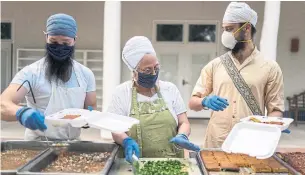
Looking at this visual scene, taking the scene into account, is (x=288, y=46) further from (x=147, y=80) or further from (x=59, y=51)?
(x=59, y=51)

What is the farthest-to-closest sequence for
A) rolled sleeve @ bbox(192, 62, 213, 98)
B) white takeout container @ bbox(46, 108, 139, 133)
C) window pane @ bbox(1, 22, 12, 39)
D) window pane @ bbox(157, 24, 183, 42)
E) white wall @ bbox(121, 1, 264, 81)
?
window pane @ bbox(1, 22, 12, 39), window pane @ bbox(157, 24, 183, 42), white wall @ bbox(121, 1, 264, 81), rolled sleeve @ bbox(192, 62, 213, 98), white takeout container @ bbox(46, 108, 139, 133)

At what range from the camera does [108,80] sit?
8.31 m

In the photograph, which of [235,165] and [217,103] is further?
[217,103]

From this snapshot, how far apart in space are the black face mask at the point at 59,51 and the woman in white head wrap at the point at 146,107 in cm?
39

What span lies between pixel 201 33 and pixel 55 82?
28.7 ft

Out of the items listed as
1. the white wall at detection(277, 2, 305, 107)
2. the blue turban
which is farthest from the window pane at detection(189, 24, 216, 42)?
the blue turban

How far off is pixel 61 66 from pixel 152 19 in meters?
8.28

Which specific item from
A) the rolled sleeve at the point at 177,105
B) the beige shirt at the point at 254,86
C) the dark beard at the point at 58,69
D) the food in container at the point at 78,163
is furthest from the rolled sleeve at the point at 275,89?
the dark beard at the point at 58,69

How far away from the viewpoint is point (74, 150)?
2.56 metres

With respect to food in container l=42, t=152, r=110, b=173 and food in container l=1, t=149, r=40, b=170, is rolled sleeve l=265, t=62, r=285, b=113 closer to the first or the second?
food in container l=42, t=152, r=110, b=173

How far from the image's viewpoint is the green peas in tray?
2.15 m

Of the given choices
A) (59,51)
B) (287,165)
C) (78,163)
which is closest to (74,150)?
(78,163)

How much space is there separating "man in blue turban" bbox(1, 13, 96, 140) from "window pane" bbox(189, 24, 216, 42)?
845cm

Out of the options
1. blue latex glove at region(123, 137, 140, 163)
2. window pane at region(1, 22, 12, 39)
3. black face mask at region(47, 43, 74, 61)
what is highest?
window pane at region(1, 22, 12, 39)
